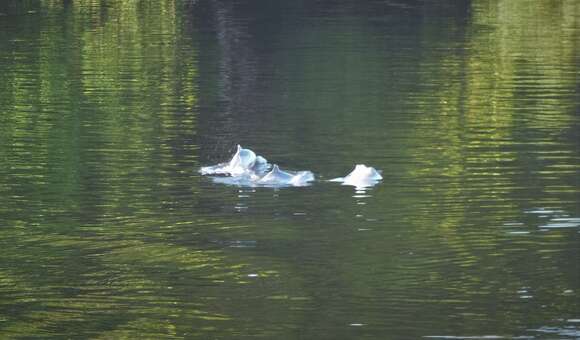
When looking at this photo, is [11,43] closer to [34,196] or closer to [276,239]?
[34,196]

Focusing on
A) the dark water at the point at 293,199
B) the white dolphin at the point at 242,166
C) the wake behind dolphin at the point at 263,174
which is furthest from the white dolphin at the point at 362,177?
the white dolphin at the point at 242,166

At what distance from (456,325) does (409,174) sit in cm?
942

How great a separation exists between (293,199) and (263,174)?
7.18ft

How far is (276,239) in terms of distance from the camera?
2111 centimetres

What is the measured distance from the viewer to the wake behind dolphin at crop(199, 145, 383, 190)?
25.5 metres

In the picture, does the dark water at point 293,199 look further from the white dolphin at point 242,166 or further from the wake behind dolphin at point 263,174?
the white dolphin at point 242,166

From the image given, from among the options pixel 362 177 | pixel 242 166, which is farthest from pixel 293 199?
pixel 242 166

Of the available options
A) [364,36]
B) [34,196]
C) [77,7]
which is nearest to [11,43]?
[364,36]

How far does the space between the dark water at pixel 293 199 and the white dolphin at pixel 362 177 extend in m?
0.34

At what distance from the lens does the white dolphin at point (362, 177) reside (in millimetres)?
25391

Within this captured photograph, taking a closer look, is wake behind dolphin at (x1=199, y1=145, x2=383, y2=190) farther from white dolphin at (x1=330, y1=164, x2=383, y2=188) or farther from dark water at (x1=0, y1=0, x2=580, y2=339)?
dark water at (x1=0, y1=0, x2=580, y2=339)

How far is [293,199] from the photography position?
24203 mm

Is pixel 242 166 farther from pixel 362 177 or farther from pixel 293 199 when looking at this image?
pixel 293 199

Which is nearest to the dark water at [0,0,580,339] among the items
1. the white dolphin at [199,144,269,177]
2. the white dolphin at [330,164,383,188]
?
the white dolphin at [330,164,383,188]
